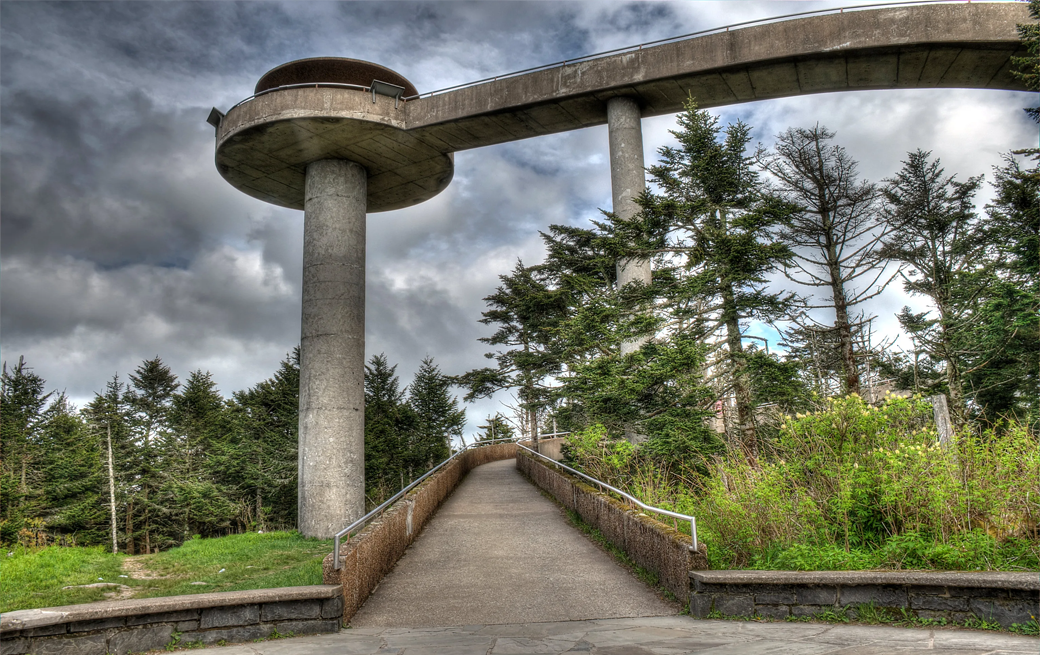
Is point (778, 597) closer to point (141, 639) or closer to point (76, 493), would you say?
point (141, 639)

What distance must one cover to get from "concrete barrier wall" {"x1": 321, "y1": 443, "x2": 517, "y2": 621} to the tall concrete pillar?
8.21 m

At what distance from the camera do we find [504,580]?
29.5 ft

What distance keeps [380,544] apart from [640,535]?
3511 mm

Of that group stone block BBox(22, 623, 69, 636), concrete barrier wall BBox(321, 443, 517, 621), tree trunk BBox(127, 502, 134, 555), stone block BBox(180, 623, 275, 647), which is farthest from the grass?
tree trunk BBox(127, 502, 134, 555)

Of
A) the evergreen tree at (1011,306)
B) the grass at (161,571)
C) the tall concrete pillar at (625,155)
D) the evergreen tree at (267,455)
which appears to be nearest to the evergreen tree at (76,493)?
the evergreen tree at (267,455)

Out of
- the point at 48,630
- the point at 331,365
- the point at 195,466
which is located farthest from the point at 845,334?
the point at 195,466

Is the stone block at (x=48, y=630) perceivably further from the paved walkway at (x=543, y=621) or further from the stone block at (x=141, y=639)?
the paved walkway at (x=543, y=621)

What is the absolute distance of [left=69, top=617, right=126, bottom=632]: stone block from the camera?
580 cm

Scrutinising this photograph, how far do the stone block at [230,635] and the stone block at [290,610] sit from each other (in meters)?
0.08

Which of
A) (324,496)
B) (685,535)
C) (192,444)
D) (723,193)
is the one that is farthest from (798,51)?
(192,444)

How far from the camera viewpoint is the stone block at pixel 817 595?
6.29m

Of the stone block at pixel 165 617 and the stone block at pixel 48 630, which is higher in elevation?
the stone block at pixel 48 630

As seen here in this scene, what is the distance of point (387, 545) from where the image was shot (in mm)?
9734

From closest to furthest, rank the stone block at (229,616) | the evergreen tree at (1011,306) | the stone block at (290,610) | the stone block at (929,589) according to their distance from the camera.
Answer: the stone block at (929,589)
the stone block at (229,616)
the stone block at (290,610)
the evergreen tree at (1011,306)
